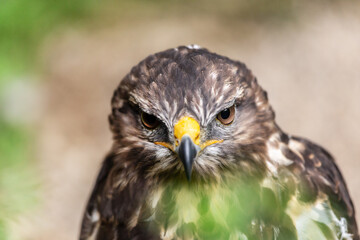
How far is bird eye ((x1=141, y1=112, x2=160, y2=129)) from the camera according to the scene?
8.79ft

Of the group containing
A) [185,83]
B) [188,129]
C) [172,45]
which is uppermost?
[172,45]

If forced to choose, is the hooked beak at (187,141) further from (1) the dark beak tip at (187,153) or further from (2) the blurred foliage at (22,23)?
(2) the blurred foliage at (22,23)

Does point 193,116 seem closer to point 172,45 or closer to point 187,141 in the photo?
point 187,141

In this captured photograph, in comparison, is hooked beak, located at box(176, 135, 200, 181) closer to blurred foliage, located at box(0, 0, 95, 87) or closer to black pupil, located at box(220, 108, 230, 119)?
black pupil, located at box(220, 108, 230, 119)

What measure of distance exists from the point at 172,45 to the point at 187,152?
527 cm

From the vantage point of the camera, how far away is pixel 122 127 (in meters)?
2.92

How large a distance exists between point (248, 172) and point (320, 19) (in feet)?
16.4

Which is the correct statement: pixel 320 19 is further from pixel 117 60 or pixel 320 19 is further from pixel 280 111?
pixel 117 60

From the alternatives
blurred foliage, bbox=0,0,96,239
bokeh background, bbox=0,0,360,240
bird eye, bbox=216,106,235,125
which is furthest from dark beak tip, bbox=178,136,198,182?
bokeh background, bbox=0,0,360,240

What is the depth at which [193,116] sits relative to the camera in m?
2.55

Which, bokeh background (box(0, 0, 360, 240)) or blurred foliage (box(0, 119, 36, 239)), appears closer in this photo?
blurred foliage (box(0, 119, 36, 239))

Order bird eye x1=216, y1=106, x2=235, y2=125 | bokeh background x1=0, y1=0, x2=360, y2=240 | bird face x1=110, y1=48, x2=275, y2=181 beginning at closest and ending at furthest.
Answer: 1. bird face x1=110, y1=48, x2=275, y2=181
2. bird eye x1=216, y1=106, x2=235, y2=125
3. bokeh background x1=0, y1=0, x2=360, y2=240

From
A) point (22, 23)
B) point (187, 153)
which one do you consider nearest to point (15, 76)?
point (22, 23)

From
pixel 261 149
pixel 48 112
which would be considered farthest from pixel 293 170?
pixel 48 112
